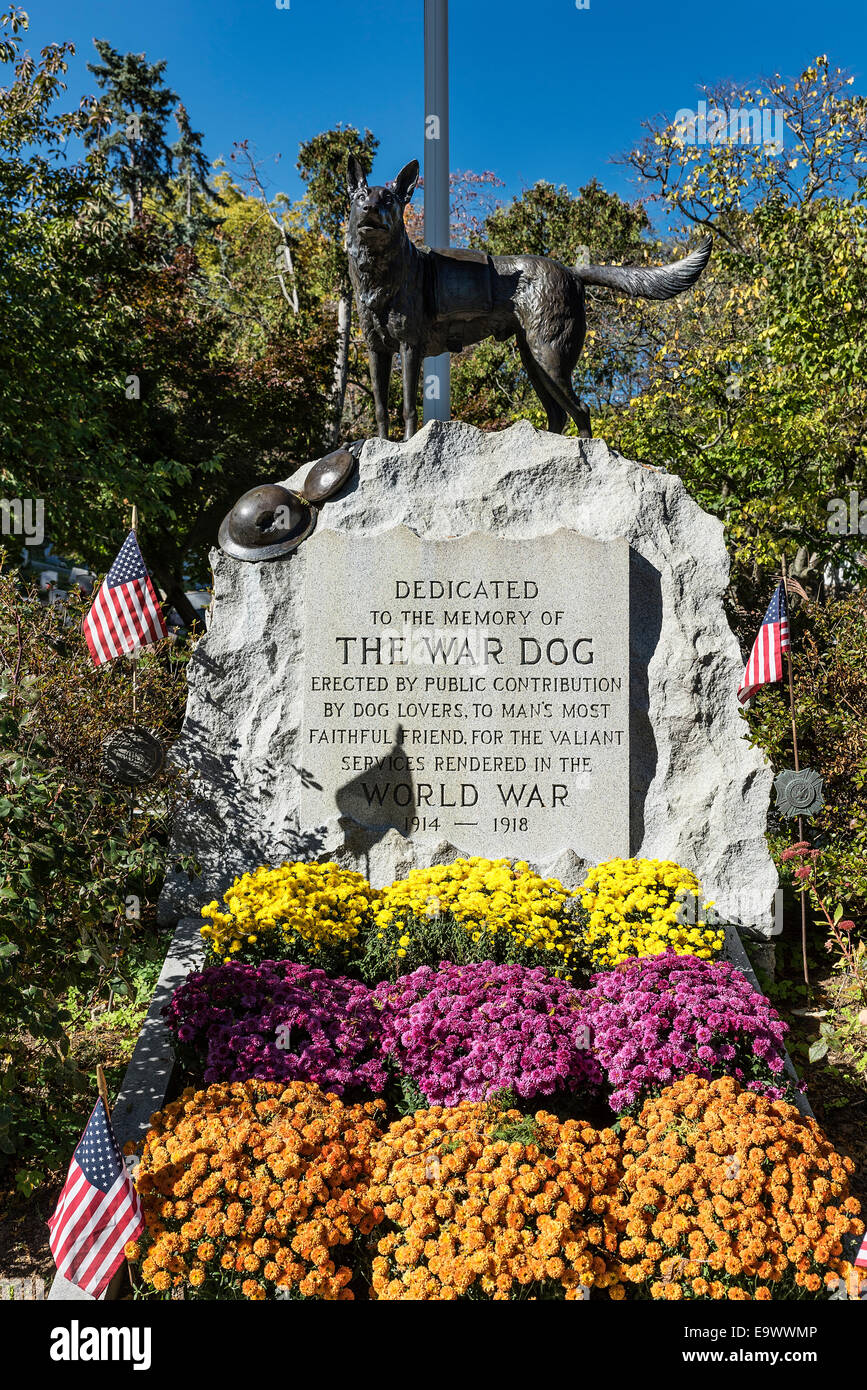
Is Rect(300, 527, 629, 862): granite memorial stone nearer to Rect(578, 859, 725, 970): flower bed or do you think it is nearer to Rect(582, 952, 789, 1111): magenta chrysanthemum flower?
Rect(578, 859, 725, 970): flower bed

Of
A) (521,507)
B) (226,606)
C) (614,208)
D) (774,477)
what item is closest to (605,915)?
(521,507)

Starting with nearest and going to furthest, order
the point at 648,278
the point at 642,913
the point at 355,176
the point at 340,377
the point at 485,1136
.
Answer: the point at 485,1136
the point at 642,913
the point at 355,176
the point at 648,278
the point at 340,377

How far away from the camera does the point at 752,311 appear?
450 inches

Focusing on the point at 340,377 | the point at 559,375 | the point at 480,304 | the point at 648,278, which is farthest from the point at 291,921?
the point at 340,377

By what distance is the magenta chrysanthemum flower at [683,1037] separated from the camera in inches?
146

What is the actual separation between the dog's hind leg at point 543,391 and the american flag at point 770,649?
1.71 metres

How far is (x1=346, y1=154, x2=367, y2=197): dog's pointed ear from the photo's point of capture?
5.25 m

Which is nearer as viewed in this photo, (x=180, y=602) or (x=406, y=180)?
(x=406, y=180)

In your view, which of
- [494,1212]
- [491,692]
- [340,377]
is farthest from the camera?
[340,377]

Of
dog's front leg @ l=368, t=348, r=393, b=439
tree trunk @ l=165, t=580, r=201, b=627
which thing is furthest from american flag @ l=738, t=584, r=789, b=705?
tree trunk @ l=165, t=580, r=201, b=627

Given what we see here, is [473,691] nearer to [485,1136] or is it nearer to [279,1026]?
[279,1026]

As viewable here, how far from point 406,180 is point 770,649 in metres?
3.34

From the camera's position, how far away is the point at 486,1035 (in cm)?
381
